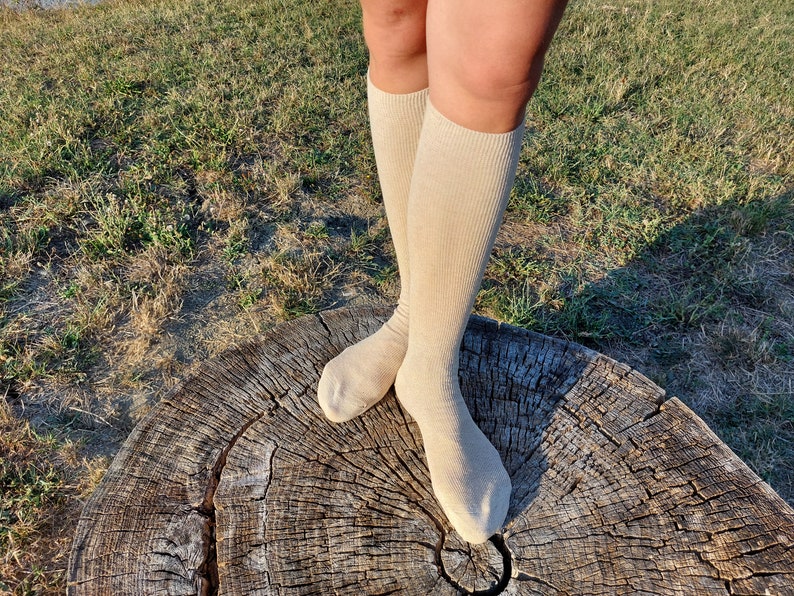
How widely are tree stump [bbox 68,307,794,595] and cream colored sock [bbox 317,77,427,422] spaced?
75 millimetres

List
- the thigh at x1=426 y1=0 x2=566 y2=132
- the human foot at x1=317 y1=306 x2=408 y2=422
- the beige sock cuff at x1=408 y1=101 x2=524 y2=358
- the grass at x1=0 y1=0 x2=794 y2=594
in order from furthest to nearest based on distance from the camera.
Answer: the grass at x1=0 y1=0 x2=794 y2=594 → the human foot at x1=317 y1=306 x2=408 y2=422 → the beige sock cuff at x1=408 y1=101 x2=524 y2=358 → the thigh at x1=426 y1=0 x2=566 y2=132

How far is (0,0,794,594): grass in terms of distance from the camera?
2182mm

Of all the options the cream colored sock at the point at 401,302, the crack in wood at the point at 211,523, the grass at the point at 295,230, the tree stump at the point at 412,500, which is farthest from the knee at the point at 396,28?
the grass at the point at 295,230

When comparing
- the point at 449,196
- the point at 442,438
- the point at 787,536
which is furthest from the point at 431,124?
the point at 787,536

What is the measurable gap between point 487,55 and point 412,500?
1.00 meters

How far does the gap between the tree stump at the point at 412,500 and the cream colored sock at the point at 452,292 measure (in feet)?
0.27

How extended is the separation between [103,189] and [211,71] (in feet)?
5.00

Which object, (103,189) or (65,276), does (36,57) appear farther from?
(65,276)

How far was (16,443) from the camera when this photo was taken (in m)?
1.96

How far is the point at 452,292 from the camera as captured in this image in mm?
1259

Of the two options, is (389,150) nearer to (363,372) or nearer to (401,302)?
(401,302)

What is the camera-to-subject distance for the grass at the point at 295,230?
2.18m

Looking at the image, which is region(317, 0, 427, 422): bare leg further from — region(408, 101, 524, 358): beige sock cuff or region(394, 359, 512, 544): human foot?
region(408, 101, 524, 358): beige sock cuff

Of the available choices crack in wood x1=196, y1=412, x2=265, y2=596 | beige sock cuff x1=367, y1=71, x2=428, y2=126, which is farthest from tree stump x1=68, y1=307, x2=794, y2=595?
beige sock cuff x1=367, y1=71, x2=428, y2=126
